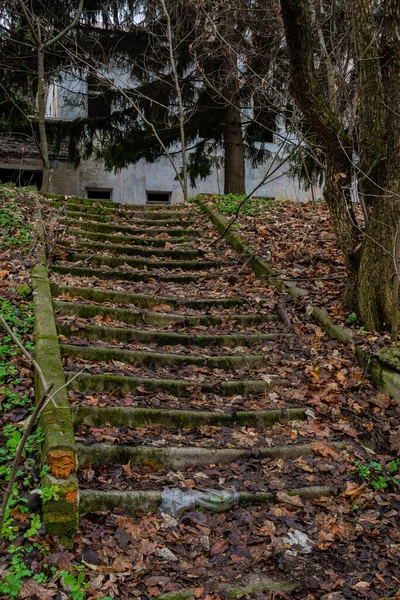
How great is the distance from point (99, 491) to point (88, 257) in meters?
4.46

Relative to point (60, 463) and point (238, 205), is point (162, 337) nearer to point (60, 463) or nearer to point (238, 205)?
point (60, 463)

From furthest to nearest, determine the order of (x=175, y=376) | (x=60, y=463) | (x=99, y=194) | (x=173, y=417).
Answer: (x=99, y=194), (x=175, y=376), (x=173, y=417), (x=60, y=463)

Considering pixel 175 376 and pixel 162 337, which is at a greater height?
pixel 162 337

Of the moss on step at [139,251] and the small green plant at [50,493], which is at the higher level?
the moss on step at [139,251]

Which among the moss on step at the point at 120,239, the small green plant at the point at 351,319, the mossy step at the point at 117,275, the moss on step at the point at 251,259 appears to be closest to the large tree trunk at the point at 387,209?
the small green plant at the point at 351,319

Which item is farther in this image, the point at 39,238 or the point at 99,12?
the point at 99,12

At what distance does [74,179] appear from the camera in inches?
691

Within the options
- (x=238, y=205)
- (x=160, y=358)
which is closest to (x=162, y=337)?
(x=160, y=358)

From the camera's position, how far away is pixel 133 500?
11.3 ft

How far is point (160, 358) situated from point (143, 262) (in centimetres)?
286

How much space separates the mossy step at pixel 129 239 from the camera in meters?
8.44

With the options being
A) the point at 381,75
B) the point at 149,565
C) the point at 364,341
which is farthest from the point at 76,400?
the point at 381,75

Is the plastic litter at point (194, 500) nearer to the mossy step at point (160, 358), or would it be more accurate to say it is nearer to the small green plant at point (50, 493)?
the small green plant at point (50, 493)

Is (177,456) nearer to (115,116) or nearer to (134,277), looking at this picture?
(134,277)
